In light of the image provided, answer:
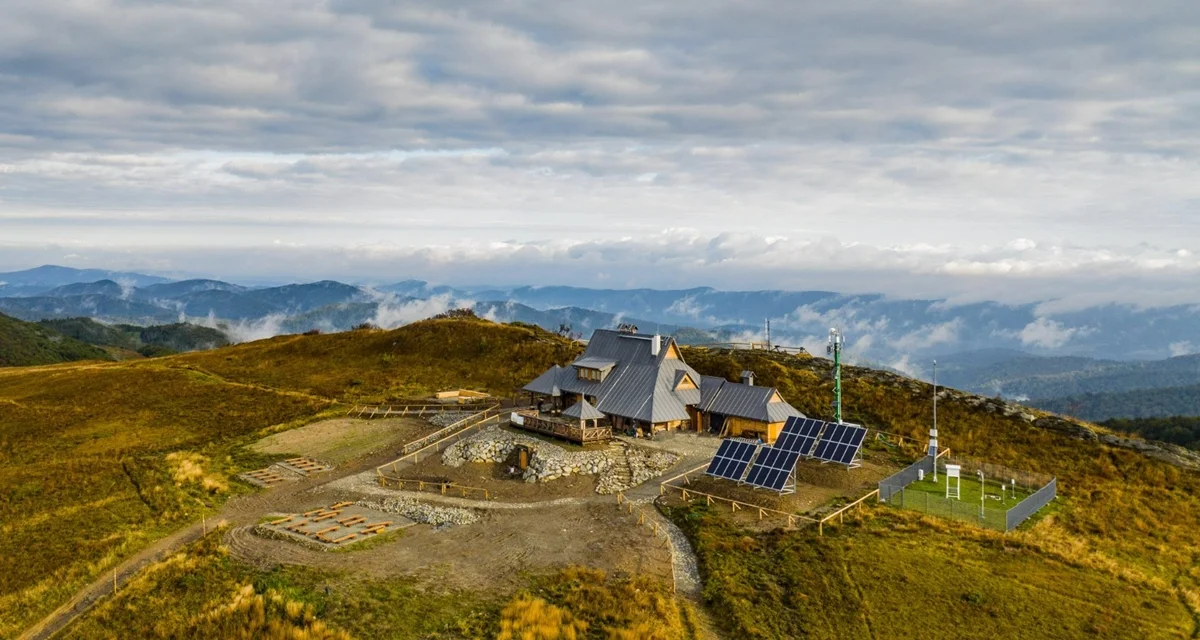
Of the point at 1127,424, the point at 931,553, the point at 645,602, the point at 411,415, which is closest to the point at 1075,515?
the point at 931,553

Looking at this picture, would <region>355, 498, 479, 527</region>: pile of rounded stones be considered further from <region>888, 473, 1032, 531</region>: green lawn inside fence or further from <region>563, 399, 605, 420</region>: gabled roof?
<region>888, 473, 1032, 531</region>: green lawn inside fence

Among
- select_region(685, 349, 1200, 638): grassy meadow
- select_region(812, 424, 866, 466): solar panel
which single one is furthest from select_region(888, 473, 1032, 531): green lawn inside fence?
select_region(812, 424, 866, 466): solar panel

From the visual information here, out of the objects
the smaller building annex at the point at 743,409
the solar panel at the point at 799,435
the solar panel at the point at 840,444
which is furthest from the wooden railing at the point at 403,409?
the solar panel at the point at 840,444

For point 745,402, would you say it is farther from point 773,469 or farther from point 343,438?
point 343,438

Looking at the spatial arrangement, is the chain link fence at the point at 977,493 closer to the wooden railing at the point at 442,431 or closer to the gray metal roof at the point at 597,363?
the gray metal roof at the point at 597,363

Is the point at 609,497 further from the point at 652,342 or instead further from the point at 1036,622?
the point at 1036,622

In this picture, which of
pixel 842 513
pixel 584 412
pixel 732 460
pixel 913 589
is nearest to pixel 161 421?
pixel 584 412
